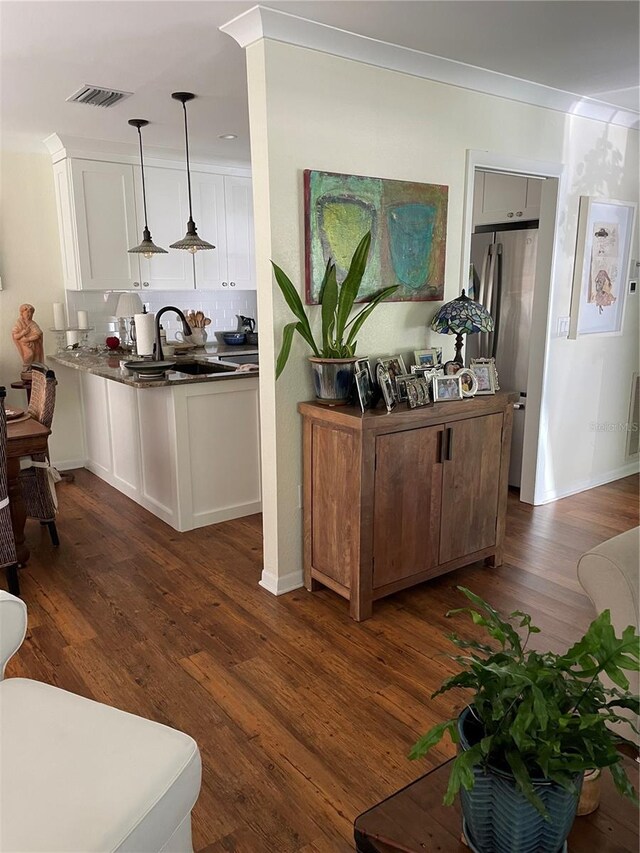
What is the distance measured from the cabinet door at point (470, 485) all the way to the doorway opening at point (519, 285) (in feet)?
3.80

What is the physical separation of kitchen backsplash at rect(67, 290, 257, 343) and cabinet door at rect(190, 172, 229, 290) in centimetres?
22

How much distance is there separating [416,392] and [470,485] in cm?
59

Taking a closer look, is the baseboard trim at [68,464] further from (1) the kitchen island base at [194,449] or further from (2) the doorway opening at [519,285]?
(2) the doorway opening at [519,285]

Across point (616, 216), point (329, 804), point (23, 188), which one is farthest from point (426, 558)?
point (23, 188)

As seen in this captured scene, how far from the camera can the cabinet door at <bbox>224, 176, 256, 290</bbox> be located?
5703mm

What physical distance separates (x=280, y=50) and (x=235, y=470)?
2.34 metres

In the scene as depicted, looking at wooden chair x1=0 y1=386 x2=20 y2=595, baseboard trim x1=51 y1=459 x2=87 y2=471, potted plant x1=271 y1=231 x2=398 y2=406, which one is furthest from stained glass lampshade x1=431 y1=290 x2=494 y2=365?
baseboard trim x1=51 y1=459 x2=87 y2=471

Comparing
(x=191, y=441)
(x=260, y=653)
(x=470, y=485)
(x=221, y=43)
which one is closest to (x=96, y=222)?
(x=191, y=441)

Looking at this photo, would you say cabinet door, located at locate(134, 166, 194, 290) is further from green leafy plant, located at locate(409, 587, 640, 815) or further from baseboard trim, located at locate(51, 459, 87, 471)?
green leafy plant, located at locate(409, 587, 640, 815)

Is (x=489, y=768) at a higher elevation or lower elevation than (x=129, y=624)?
higher

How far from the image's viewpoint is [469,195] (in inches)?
137

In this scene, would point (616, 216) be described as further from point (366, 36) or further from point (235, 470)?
point (235, 470)

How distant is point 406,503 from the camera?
2.90 metres

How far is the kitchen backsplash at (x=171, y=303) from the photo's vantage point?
5152 mm
